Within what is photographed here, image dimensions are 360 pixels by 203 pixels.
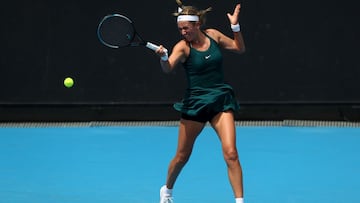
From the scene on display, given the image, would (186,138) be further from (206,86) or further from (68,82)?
(68,82)

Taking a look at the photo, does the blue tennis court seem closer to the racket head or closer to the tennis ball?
the tennis ball

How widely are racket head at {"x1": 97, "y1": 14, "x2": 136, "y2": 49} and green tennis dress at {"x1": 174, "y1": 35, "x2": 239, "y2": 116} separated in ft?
1.85

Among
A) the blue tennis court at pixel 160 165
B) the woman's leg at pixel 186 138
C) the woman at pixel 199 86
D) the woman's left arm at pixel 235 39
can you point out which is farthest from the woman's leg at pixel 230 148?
the blue tennis court at pixel 160 165

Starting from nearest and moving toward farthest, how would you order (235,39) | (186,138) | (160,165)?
(186,138) → (235,39) → (160,165)

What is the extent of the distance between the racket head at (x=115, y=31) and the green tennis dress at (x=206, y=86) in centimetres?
56

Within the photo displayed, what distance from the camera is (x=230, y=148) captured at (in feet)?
19.0

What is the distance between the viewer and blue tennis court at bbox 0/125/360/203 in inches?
266

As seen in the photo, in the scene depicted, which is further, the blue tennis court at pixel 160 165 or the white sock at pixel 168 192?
the blue tennis court at pixel 160 165

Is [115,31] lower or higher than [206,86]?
higher

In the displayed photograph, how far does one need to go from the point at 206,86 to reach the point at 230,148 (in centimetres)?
50

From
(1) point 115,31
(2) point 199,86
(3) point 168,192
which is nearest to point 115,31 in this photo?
(1) point 115,31

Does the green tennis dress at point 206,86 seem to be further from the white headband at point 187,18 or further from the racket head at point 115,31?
the racket head at point 115,31

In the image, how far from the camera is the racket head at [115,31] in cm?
634

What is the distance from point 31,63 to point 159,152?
8.12 ft
